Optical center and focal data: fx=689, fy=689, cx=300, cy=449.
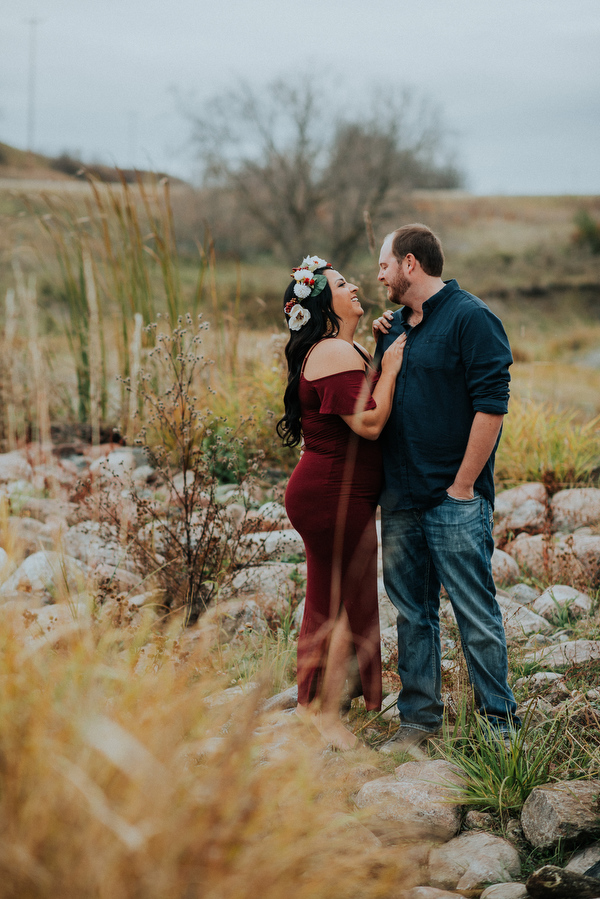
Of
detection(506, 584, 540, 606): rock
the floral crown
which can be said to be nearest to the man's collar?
the floral crown

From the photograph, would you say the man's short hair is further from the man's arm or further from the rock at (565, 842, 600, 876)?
the rock at (565, 842, 600, 876)

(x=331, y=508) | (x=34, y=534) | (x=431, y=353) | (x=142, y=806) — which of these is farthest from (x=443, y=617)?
→ (x=142, y=806)

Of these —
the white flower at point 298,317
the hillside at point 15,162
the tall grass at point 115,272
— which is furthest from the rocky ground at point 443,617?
the hillside at point 15,162

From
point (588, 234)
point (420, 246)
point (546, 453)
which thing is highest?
point (588, 234)

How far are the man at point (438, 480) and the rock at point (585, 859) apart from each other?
0.56m

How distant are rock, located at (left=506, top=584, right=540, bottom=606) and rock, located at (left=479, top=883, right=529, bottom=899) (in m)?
2.29

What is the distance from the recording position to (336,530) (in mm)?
3076

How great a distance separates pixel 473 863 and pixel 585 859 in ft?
1.10

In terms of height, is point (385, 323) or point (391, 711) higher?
point (385, 323)

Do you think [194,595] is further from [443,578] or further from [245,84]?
[245,84]

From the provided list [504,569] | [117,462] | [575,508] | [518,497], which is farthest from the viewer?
[117,462]

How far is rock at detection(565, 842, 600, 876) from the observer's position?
6.78 feet

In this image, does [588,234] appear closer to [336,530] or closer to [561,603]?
[561,603]

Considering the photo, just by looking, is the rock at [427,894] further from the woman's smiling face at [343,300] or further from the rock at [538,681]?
the woman's smiling face at [343,300]
